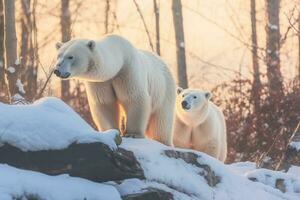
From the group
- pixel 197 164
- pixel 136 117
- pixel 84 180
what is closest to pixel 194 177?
pixel 197 164

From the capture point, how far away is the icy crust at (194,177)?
16.8ft

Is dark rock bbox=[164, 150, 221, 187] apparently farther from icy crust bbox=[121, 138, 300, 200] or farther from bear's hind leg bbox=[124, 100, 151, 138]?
bear's hind leg bbox=[124, 100, 151, 138]

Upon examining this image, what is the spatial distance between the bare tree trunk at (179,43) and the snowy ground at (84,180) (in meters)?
9.24

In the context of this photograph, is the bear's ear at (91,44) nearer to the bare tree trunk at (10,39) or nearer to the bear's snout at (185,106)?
the bear's snout at (185,106)

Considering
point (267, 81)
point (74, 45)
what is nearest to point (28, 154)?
point (74, 45)

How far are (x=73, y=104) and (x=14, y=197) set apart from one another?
953 centimetres

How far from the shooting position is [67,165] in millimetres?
4531

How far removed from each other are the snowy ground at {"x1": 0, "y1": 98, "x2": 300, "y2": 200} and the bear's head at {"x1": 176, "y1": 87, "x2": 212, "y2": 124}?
2868 millimetres

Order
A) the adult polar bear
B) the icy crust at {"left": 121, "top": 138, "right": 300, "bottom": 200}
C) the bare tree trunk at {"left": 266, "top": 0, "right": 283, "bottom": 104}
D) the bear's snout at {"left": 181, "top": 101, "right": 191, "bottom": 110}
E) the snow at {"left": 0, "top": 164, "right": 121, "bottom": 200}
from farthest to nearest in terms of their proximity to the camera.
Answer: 1. the bare tree trunk at {"left": 266, "top": 0, "right": 283, "bottom": 104}
2. the bear's snout at {"left": 181, "top": 101, "right": 191, "bottom": 110}
3. the adult polar bear
4. the icy crust at {"left": 121, "top": 138, "right": 300, "bottom": 200}
5. the snow at {"left": 0, "top": 164, "right": 121, "bottom": 200}

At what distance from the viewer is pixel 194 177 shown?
17.7 ft

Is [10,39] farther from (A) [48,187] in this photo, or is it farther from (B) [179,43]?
(B) [179,43]

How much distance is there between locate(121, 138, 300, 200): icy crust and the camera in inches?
201

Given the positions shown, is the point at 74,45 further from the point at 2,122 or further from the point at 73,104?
the point at 73,104

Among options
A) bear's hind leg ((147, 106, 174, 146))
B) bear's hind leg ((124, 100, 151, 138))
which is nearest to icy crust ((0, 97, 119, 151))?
bear's hind leg ((124, 100, 151, 138))
